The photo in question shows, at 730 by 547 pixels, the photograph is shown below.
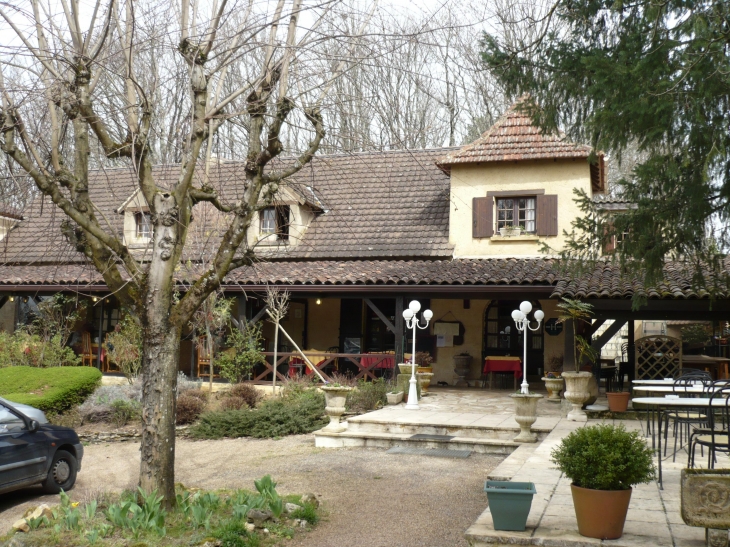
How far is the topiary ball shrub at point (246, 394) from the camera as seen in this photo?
1530 cm

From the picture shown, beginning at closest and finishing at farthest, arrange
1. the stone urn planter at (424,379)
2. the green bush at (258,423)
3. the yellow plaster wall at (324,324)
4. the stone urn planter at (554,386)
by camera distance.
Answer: the green bush at (258,423) → the stone urn planter at (554,386) → the stone urn planter at (424,379) → the yellow plaster wall at (324,324)

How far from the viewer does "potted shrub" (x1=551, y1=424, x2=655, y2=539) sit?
5449mm

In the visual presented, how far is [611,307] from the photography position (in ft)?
45.7

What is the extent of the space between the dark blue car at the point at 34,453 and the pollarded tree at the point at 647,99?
695cm

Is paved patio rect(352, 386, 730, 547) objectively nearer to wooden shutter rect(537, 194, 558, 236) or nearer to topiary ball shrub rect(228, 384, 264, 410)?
topiary ball shrub rect(228, 384, 264, 410)

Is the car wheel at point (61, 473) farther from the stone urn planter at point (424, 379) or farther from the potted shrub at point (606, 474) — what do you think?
the stone urn planter at point (424, 379)

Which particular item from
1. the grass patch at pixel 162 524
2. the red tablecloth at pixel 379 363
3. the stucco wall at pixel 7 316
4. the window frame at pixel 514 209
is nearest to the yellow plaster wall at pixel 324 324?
the red tablecloth at pixel 379 363

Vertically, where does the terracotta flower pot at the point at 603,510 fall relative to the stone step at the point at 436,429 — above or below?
above

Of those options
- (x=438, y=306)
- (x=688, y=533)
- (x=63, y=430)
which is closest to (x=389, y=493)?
(x=688, y=533)

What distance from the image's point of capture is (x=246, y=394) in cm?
1536

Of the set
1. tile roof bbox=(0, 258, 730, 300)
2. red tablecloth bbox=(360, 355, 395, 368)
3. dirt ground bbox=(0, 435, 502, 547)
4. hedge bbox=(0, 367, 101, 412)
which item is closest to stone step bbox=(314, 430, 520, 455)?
dirt ground bbox=(0, 435, 502, 547)

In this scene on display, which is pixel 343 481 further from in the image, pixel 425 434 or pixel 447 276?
pixel 447 276

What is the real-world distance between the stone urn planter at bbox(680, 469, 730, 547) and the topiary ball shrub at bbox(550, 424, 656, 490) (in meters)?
0.51

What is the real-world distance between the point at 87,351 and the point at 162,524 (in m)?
14.6
